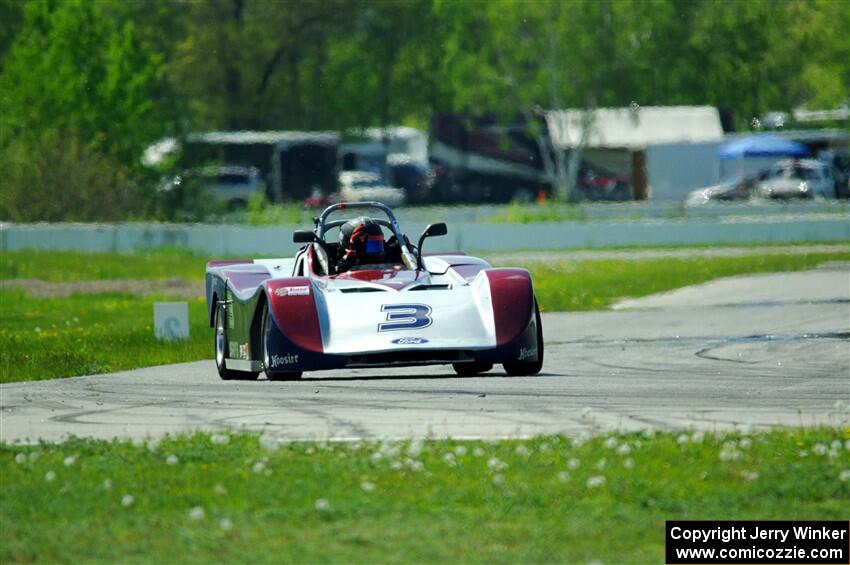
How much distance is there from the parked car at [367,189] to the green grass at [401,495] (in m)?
54.5

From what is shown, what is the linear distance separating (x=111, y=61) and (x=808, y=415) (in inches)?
1546

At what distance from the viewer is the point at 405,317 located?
13484 mm

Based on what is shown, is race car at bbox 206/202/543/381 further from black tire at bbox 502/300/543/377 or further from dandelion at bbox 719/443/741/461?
dandelion at bbox 719/443/741/461

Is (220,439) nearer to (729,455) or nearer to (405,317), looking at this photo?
(729,455)

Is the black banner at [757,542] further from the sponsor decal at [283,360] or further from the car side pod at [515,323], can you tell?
the sponsor decal at [283,360]

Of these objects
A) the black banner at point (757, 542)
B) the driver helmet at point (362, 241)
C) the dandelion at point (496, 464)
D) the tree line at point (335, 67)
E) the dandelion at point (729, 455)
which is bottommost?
the black banner at point (757, 542)

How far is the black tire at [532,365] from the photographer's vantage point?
45.8 ft

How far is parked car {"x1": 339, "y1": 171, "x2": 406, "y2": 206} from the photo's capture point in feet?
213

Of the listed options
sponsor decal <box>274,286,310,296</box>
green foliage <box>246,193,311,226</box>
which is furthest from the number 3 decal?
green foliage <box>246,193,311,226</box>

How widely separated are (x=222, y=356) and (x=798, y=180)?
4518cm

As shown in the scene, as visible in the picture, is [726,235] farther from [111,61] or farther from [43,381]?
[43,381]

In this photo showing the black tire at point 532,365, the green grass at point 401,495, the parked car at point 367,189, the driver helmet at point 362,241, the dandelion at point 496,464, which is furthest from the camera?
the parked car at point 367,189

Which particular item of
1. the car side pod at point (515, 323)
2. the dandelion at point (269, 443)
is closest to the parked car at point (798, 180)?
the car side pod at point (515, 323)

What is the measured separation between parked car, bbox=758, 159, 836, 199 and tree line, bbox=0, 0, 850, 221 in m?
6.80
